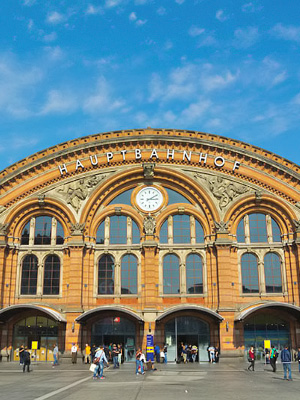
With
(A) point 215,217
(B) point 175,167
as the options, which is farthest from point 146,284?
(B) point 175,167

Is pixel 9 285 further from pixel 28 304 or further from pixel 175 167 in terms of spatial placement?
Answer: pixel 175 167

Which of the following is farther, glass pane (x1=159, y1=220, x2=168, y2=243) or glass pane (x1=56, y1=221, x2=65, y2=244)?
glass pane (x1=56, y1=221, x2=65, y2=244)

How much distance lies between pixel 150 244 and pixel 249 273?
9205mm

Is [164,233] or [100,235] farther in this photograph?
[100,235]

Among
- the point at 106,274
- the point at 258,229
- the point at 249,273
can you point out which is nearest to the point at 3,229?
the point at 106,274

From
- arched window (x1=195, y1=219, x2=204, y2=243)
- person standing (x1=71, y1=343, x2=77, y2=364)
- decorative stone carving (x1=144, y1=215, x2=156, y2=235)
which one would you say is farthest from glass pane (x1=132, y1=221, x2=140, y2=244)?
person standing (x1=71, y1=343, x2=77, y2=364)

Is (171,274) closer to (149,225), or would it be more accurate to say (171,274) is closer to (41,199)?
(149,225)

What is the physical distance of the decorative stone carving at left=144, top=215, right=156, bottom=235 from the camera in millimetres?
40656

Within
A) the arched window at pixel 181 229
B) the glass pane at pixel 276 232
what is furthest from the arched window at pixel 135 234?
the glass pane at pixel 276 232

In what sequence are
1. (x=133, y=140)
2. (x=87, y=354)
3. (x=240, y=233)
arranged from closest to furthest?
1. (x=87, y=354)
2. (x=240, y=233)
3. (x=133, y=140)

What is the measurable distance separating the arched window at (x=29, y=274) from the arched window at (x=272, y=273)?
20.7 metres

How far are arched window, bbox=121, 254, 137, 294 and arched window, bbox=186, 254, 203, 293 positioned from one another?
4.71 m

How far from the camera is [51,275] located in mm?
41062

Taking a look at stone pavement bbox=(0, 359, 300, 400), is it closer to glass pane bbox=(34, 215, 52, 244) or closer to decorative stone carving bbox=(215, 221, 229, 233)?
decorative stone carving bbox=(215, 221, 229, 233)
